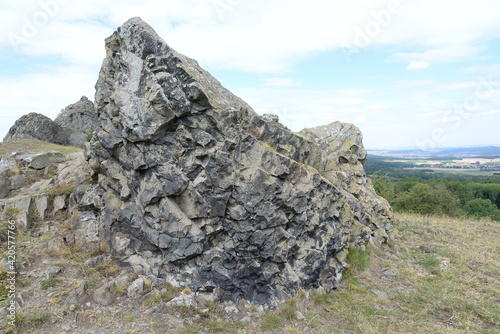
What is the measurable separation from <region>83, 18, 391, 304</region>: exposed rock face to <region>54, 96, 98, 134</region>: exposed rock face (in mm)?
25320

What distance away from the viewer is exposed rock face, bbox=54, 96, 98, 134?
105ft

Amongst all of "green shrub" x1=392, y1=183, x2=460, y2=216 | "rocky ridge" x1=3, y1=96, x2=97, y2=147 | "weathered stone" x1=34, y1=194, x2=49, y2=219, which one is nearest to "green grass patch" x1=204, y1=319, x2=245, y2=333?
"weathered stone" x1=34, y1=194, x2=49, y2=219

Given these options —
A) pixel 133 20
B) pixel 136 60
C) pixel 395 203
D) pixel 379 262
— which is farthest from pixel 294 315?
pixel 395 203

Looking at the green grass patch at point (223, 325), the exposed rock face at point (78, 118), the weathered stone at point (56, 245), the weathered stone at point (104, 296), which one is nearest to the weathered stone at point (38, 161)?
the weathered stone at point (56, 245)

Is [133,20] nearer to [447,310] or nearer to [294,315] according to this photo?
[294,315]

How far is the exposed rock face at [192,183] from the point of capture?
30.2 ft

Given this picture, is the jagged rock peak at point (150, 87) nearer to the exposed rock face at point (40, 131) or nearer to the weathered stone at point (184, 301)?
the weathered stone at point (184, 301)

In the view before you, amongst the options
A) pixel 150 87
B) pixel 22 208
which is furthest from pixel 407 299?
pixel 22 208

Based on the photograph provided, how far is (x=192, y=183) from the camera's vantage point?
30.4 ft

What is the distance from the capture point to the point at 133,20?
9.80 meters

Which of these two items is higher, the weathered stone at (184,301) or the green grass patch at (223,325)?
the weathered stone at (184,301)

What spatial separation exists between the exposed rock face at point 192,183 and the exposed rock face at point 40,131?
2095cm

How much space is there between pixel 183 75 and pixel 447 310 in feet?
38.7

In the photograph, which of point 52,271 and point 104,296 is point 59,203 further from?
point 104,296
